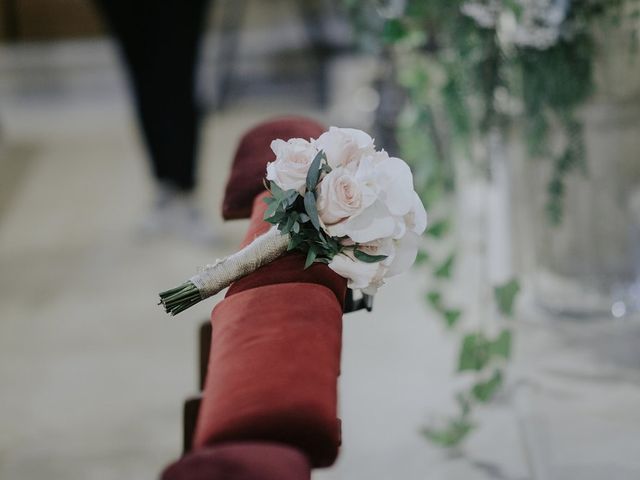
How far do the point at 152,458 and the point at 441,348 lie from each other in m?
0.83

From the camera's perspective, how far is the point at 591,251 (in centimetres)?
249

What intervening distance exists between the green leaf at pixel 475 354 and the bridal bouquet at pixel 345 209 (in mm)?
849

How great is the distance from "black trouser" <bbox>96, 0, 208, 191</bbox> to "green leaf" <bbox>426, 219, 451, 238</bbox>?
144 cm

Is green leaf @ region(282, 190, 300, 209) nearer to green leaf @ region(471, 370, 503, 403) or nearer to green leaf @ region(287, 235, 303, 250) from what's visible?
green leaf @ region(287, 235, 303, 250)

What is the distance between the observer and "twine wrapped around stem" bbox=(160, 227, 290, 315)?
1.15 m

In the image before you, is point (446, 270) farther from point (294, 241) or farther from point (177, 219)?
point (177, 219)

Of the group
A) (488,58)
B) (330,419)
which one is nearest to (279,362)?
(330,419)

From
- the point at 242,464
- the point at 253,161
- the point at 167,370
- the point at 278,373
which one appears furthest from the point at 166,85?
the point at 242,464

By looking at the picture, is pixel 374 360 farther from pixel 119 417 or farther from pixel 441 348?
pixel 119 417

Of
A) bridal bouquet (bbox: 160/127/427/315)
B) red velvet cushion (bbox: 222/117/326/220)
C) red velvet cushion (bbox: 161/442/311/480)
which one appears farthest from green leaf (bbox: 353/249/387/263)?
red velvet cushion (bbox: 222/117/326/220)

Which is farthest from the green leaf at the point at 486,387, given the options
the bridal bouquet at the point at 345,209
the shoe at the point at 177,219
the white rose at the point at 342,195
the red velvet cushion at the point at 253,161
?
the shoe at the point at 177,219

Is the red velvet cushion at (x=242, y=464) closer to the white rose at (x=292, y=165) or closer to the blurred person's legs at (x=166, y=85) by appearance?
the white rose at (x=292, y=165)

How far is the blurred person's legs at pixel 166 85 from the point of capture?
A: 320cm

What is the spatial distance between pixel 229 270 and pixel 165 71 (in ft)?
7.43
